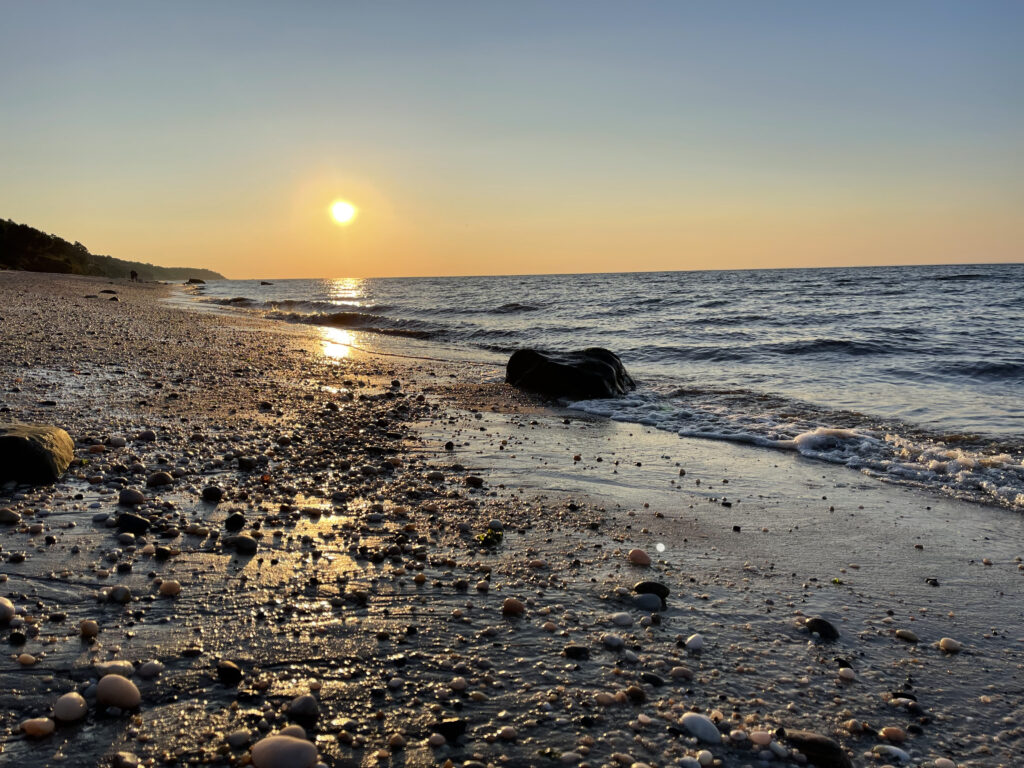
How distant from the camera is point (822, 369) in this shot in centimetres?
1600

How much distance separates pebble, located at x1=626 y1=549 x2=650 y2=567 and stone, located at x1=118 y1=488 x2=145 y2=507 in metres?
3.84

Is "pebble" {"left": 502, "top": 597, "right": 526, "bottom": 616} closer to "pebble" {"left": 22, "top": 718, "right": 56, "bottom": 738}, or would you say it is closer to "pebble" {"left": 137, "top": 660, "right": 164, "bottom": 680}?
"pebble" {"left": 137, "top": 660, "right": 164, "bottom": 680}

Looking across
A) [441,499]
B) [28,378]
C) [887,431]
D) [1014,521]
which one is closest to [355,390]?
[28,378]

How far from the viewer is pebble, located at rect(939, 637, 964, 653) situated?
363 centimetres

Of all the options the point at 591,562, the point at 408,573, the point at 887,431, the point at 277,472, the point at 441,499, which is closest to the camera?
the point at 408,573

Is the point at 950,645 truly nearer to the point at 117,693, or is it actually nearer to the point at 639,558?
the point at 639,558

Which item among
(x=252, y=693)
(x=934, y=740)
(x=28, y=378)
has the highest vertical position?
(x=28, y=378)

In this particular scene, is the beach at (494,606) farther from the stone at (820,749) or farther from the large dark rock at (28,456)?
the large dark rock at (28,456)

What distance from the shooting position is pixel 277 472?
629 centimetres

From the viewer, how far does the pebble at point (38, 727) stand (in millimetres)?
2486

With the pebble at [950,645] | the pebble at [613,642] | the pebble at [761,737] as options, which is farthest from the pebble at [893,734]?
the pebble at [613,642]

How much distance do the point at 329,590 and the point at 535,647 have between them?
132 centimetres

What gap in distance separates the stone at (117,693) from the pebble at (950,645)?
4128 millimetres

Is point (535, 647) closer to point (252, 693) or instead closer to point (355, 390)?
point (252, 693)
